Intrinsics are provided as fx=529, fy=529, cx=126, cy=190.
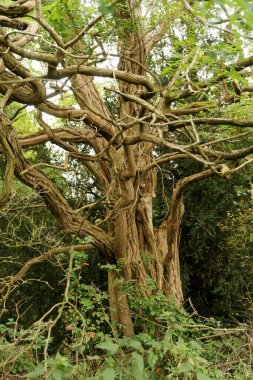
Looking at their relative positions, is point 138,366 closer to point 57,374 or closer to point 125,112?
point 57,374

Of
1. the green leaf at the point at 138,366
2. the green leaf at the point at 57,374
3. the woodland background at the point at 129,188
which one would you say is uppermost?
the woodland background at the point at 129,188

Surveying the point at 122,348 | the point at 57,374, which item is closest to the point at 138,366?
the point at 57,374

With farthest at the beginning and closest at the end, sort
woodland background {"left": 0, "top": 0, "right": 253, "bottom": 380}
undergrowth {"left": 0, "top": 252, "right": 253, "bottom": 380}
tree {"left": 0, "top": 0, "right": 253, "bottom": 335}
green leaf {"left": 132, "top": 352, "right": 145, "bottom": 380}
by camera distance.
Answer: tree {"left": 0, "top": 0, "right": 253, "bottom": 335}
woodland background {"left": 0, "top": 0, "right": 253, "bottom": 380}
undergrowth {"left": 0, "top": 252, "right": 253, "bottom": 380}
green leaf {"left": 132, "top": 352, "right": 145, "bottom": 380}

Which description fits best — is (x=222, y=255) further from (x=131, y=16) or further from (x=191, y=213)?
(x=131, y=16)

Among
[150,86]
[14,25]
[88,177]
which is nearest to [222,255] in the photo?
[88,177]

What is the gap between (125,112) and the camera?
825cm

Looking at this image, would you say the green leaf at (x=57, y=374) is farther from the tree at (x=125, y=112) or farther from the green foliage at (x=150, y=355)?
the tree at (x=125, y=112)

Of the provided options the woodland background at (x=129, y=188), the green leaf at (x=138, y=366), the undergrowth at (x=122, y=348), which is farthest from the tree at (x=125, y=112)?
the green leaf at (x=138, y=366)

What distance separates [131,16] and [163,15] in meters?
0.65

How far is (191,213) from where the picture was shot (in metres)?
11.2

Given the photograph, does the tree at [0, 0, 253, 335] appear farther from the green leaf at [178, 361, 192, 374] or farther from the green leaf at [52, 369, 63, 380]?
the green leaf at [52, 369, 63, 380]

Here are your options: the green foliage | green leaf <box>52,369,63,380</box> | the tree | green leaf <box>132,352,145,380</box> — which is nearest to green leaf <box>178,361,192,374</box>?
the green foliage

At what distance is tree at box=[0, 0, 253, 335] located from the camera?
5090mm

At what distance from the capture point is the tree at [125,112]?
16.7 feet
